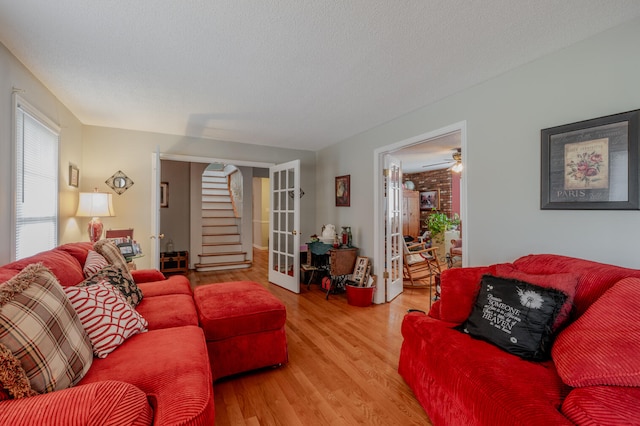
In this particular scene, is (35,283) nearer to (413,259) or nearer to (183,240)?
(413,259)

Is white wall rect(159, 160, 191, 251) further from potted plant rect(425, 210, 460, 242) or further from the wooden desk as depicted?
potted plant rect(425, 210, 460, 242)

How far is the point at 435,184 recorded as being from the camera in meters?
7.44

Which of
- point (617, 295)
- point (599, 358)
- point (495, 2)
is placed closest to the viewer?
point (599, 358)

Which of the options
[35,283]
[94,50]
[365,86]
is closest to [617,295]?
[365,86]

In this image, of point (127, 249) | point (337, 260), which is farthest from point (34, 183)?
point (337, 260)

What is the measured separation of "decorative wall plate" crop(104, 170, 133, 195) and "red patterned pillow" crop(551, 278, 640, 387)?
4.54 m

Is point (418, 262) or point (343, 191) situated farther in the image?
point (418, 262)

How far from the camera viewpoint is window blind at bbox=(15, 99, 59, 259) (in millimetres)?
2145

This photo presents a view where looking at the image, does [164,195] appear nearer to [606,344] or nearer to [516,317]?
[516,317]

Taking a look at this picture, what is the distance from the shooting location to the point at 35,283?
3.76ft

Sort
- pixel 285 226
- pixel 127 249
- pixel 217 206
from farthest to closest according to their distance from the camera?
pixel 217 206, pixel 285 226, pixel 127 249

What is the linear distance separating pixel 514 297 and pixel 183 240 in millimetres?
5909

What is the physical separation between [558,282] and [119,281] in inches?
107

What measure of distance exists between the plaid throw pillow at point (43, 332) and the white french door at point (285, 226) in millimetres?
3002
